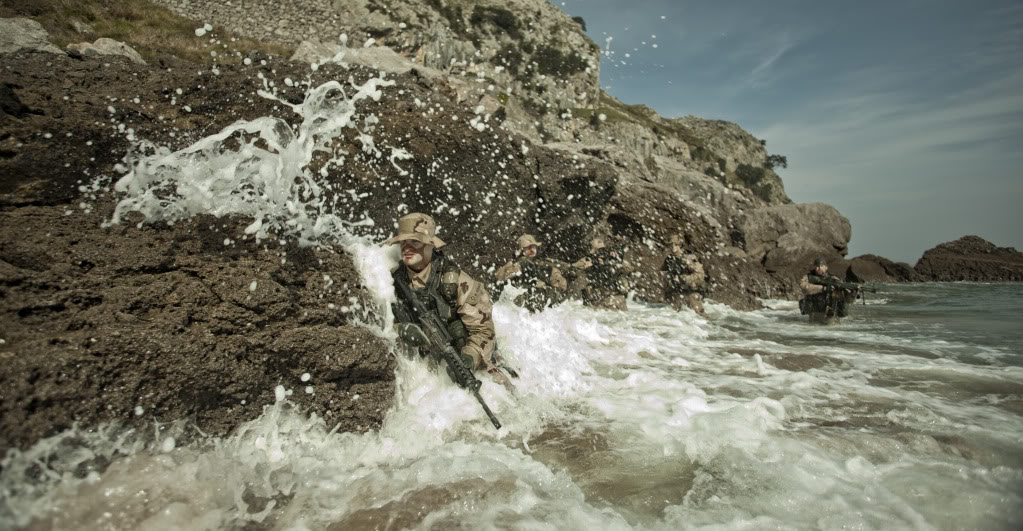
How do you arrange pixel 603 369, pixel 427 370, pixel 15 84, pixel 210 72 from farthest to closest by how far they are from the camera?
pixel 603 369, pixel 210 72, pixel 427 370, pixel 15 84

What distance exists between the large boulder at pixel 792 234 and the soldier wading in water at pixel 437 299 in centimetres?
1830

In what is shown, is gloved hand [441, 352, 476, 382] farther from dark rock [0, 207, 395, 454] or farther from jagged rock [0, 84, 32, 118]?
jagged rock [0, 84, 32, 118]

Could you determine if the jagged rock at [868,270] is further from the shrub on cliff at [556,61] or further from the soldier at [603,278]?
the shrub on cliff at [556,61]

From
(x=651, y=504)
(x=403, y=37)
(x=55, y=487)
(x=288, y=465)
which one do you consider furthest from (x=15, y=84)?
(x=403, y=37)

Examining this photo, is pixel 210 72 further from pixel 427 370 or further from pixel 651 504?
pixel 651 504

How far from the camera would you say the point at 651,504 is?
8.70 feet

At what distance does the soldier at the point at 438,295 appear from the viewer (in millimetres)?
3852

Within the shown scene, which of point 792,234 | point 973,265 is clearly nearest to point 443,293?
point 792,234

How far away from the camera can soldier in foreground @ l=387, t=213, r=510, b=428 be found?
3.76m

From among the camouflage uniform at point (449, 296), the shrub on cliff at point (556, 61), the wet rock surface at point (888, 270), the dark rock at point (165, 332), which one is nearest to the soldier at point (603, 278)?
the camouflage uniform at point (449, 296)

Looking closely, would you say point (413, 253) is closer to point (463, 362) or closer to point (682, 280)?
point (463, 362)

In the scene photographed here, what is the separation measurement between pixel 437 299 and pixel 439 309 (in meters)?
0.09

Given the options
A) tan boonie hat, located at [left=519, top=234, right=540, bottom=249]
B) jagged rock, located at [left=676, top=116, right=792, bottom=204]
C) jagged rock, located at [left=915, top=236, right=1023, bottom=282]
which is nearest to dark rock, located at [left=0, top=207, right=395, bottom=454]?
tan boonie hat, located at [left=519, top=234, right=540, bottom=249]

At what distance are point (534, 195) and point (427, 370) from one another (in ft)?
21.3
